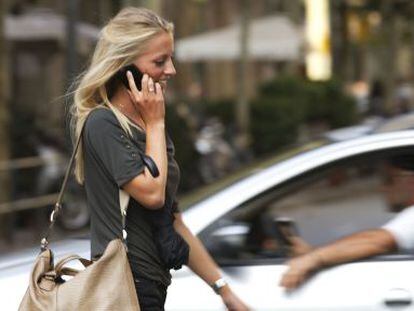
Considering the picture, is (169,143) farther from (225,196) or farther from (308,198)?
(308,198)

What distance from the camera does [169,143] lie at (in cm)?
352

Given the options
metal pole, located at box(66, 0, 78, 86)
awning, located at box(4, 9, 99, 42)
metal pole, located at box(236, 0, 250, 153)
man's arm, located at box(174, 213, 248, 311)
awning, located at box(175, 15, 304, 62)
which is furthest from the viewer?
awning, located at box(175, 15, 304, 62)

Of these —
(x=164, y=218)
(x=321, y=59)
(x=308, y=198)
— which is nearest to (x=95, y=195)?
(x=164, y=218)

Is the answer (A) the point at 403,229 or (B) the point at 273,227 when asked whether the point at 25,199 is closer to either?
(B) the point at 273,227

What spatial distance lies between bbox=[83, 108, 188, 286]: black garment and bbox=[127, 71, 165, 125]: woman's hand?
0.08 m

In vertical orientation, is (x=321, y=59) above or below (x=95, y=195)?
below

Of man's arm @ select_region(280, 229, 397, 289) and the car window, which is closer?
man's arm @ select_region(280, 229, 397, 289)

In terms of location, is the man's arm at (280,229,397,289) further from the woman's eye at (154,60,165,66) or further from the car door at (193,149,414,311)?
the woman's eye at (154,60,165,66)

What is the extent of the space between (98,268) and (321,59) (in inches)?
823

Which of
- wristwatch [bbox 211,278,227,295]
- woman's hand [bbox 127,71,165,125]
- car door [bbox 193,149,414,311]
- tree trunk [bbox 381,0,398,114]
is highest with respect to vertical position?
woman's hand [bbox 127,71,165,125]

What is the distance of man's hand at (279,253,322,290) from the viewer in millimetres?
4242

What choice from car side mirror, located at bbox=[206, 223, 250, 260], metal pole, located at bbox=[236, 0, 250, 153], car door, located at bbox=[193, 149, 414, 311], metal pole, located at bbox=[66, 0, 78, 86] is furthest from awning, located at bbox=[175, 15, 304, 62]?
car side mirror, located at bbox=[206, 223, 250, 260]

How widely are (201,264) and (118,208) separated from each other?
1.43ft

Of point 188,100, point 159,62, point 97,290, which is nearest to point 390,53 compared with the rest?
point 188,100
